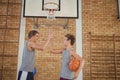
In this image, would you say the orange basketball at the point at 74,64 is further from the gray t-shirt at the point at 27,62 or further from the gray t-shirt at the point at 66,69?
the gray t-shirt at the point at 27,62

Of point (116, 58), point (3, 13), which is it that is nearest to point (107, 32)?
point (116, 58)

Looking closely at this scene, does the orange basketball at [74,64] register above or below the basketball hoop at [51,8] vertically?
below

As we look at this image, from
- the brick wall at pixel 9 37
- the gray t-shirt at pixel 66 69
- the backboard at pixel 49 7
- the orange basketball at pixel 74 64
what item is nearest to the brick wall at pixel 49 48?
→ the brick wall at pixel 9 37

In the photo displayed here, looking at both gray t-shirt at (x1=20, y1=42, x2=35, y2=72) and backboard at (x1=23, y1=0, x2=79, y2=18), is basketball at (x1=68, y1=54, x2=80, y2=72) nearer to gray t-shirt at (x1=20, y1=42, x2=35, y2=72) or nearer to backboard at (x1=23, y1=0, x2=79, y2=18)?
gray t-shirt at (x1=20, y1=42, x2=35, y2=72)

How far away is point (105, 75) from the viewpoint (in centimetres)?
573

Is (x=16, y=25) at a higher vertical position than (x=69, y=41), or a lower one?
higher

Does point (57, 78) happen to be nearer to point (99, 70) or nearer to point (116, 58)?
point (99, 70)

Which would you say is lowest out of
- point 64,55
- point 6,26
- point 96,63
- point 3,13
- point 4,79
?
point 4,79

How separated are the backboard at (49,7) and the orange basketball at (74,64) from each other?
154 cm

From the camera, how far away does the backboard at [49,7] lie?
489 centimetres

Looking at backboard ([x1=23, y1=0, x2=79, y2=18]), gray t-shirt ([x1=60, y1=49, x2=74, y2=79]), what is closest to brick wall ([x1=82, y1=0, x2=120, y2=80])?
backboard ([x1=23, y1=0, x2=79, y2=18])

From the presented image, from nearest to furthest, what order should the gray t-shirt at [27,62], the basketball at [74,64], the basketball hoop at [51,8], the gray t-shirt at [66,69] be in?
the gray t-shirt at [66,69] → the basketball at [74,64] → the gray t-shirt at [27,62] → the basketball hoop at [51,8]

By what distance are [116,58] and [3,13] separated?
138 inches

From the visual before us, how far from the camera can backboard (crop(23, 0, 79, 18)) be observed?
193 inches
